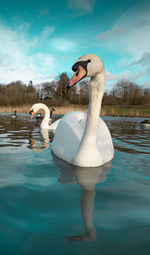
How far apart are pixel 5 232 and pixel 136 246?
3.17 feet

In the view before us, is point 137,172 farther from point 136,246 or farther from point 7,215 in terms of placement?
point 7,215

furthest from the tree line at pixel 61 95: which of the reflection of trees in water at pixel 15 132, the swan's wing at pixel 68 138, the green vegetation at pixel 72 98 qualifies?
the swan's wing at pixel 68 138

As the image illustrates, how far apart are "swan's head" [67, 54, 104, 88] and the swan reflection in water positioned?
129 cm

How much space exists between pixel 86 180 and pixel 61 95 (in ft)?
158

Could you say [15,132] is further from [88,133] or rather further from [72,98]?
[72,98]

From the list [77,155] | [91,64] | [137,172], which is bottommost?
[137,172]

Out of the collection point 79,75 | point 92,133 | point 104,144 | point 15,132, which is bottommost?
point 15,132

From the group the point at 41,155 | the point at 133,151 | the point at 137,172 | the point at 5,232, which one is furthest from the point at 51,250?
the point at 133,151

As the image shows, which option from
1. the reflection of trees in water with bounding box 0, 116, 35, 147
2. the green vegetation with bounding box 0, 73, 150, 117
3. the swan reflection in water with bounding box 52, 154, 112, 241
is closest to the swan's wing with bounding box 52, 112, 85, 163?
the swan reflection in water with bounding box 52, 154, 112, 241

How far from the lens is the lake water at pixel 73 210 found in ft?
4.81

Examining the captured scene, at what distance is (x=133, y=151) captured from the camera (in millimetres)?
4922

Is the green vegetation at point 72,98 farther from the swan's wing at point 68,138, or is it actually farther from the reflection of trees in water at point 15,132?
the swan's wing at point 68,138

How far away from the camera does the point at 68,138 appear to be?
3.99 metres

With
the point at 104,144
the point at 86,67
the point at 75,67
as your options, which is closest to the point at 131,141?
the point at 104,144
